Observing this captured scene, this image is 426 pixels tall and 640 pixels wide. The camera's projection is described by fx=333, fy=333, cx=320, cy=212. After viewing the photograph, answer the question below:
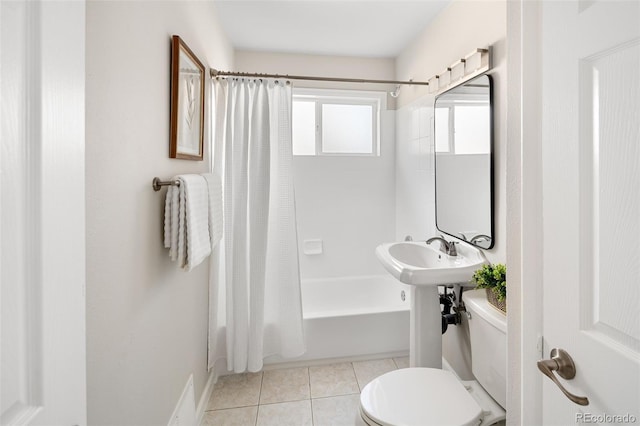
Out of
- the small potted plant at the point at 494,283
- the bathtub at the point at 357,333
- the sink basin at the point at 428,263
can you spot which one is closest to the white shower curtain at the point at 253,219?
the bathtub at the point at 357,333

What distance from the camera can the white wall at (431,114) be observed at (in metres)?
1.68

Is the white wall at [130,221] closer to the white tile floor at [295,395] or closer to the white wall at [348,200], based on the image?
the white tile floor at [295,395]

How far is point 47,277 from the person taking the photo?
1.63ft

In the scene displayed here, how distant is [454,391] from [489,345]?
10.7 inches

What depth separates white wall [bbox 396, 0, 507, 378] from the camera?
1.68m

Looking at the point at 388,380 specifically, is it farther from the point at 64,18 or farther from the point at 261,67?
the point at 261,67

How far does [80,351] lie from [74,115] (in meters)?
0.41

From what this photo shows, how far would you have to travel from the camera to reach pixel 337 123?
10.3 ft

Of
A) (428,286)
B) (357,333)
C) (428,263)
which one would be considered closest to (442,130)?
(428,263)

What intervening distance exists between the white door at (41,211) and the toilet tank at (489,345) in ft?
4.63

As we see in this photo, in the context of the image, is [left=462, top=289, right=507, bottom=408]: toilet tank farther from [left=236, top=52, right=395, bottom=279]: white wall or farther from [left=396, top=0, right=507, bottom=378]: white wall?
[left=236, top=52, right=395, bottom=279]: white wall

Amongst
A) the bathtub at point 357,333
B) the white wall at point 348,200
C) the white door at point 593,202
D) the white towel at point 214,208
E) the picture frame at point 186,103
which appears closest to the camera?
the white door at point 593,202

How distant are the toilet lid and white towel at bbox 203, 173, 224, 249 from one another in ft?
3.11

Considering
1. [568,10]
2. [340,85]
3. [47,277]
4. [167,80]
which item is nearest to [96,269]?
[47,277]
